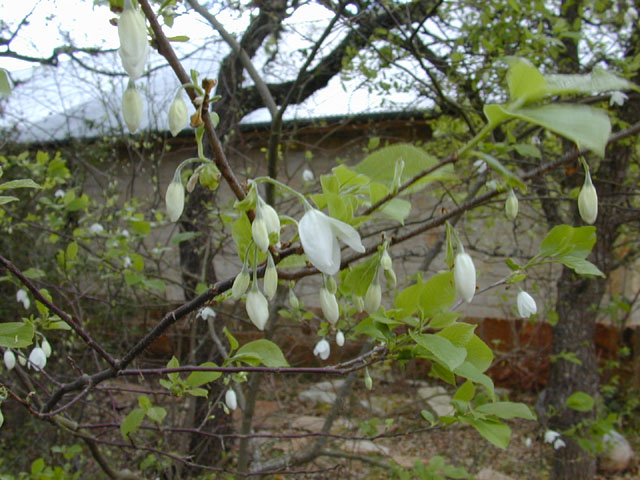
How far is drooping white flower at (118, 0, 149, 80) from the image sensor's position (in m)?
0.59

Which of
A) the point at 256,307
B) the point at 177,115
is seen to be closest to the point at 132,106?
the point at 177,115

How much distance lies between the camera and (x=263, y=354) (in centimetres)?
105

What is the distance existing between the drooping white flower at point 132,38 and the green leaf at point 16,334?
0.50 metres

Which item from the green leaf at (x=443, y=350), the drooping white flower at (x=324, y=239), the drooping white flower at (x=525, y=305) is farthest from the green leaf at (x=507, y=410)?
the drooping white flower at (x=324, y=239)

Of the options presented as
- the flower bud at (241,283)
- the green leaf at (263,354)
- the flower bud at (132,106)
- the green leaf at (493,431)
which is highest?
the flower bud at (132,106)

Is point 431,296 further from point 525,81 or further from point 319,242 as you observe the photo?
point 525,81

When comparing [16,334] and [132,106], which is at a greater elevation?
[132,106]

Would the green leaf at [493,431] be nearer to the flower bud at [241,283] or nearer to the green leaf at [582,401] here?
the flower bud at [241,283]

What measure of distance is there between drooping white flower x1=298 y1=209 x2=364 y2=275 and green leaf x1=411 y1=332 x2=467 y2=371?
0.20m

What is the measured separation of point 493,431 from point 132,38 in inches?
38.1

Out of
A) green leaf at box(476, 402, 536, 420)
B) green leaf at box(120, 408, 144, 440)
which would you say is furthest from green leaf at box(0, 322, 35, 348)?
green leaf at box(476, 402, 536, 420)

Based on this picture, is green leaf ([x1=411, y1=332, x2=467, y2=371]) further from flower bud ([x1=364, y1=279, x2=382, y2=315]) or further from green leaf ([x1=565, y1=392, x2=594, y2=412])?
green leaf ([x1=565, y1=392, x2=594, y2=412])

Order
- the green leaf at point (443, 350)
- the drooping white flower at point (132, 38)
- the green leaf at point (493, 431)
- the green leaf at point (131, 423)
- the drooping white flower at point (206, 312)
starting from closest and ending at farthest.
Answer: the drooping white flower at point (132, 38) < the green leaf at point (443, 350) < the green leaf at point (493, 431) < the green leaf at point (131, 423) < the drooping white flower at point (206, 312)

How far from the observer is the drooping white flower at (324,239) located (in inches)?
26.4
